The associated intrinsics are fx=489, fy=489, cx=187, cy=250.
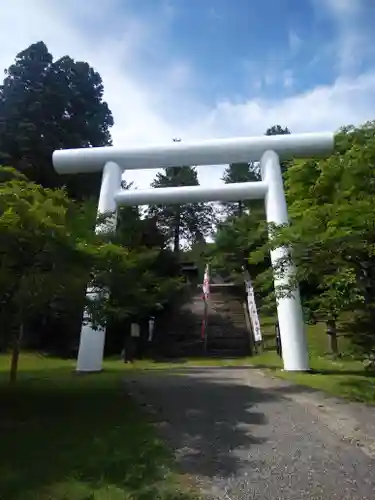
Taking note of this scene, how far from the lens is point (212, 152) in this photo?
47.7 feet

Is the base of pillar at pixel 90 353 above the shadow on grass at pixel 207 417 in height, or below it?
above

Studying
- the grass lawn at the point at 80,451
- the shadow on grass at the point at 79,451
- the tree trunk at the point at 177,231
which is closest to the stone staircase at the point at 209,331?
the tree trunk at the point at 177,231

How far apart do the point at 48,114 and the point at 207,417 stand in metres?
20.8

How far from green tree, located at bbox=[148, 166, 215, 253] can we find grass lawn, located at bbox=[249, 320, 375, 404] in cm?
1417

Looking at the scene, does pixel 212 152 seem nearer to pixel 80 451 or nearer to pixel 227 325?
pixel 227 325

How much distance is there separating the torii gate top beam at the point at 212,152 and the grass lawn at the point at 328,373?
6.20m

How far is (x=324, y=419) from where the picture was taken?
6.72 m

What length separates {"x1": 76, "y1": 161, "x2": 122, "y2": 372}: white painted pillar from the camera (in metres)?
9.80

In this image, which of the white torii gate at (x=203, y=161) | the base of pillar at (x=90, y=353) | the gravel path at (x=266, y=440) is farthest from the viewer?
the white torii gate at (x=203, y=161)

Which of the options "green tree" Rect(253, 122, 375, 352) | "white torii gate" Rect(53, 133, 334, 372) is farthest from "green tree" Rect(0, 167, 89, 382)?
"white torii gate" Rect(53, 133, 334, 372)

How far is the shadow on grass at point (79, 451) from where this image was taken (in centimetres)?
404

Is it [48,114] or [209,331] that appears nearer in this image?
[209,331]

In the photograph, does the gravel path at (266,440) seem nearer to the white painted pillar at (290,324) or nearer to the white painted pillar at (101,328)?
the white painted pillar at (101,328)

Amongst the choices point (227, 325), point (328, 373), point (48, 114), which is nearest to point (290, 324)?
point (328, 373)
